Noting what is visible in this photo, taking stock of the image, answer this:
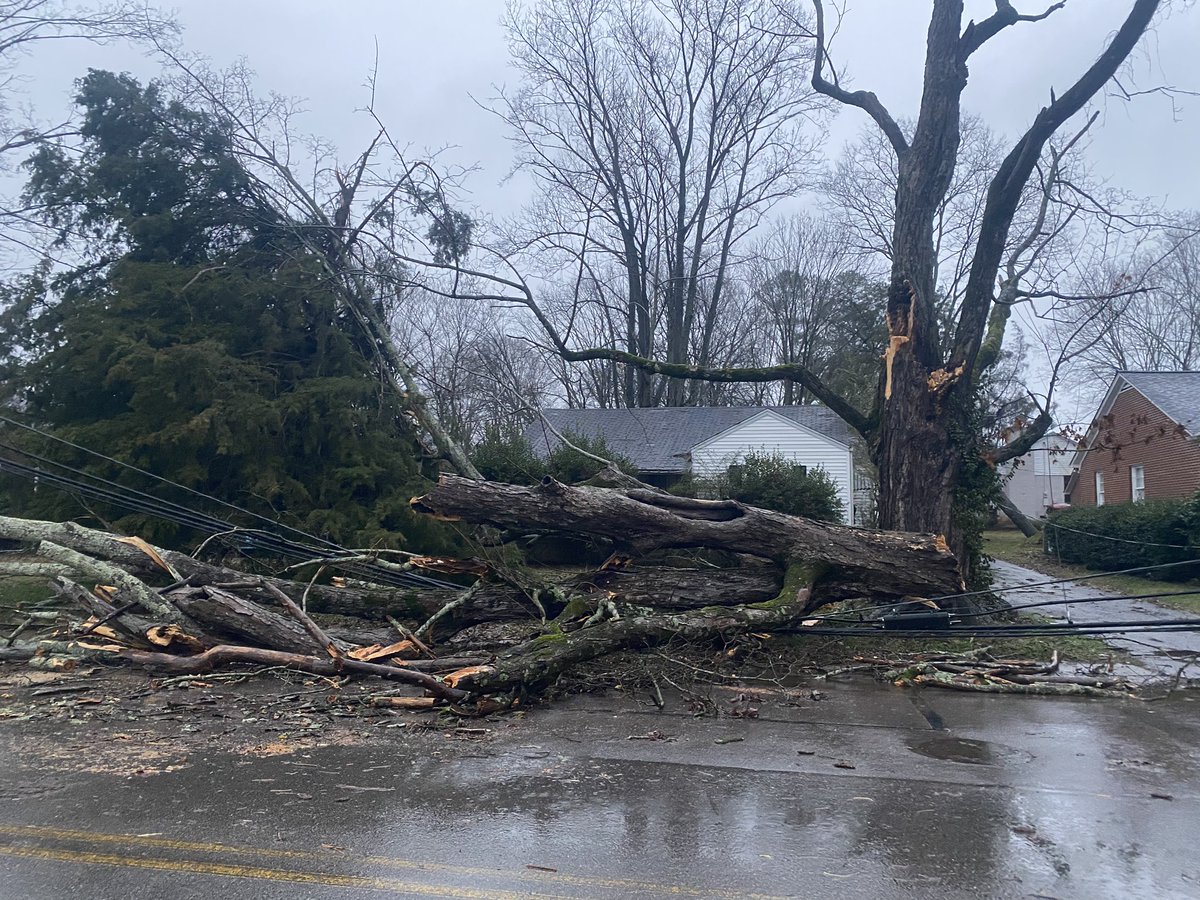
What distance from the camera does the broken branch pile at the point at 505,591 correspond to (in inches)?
307

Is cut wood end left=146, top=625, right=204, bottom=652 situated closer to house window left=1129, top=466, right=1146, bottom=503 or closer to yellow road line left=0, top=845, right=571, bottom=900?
yellow road line left=0, top=845, right=571, bottom=900

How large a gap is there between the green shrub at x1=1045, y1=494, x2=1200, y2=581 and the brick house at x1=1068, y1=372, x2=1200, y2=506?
64.5 inches

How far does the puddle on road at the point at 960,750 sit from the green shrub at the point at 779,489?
40.7ft

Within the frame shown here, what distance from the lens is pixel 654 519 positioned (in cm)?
846

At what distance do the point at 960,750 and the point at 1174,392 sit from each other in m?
22.5

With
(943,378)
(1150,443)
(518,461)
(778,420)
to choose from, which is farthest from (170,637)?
(1150,443)

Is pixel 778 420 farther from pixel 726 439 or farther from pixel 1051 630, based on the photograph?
pixel 1051 630

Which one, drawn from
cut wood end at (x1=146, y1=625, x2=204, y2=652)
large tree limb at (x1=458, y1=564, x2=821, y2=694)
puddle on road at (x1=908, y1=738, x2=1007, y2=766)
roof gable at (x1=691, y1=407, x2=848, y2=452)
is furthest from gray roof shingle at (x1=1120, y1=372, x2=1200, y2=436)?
cut wood end at (x1=146, y1=625, x2=204, y2=652)

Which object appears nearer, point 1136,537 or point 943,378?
point 943,378

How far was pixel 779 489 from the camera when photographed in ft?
62.3

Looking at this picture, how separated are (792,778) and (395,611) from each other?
4.74 m

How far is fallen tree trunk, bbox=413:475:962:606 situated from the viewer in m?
8.21

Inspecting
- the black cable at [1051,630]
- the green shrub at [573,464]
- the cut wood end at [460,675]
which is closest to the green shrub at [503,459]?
the green shrub at [573,464]

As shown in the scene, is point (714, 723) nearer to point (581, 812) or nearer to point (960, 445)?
point (581, 812)
